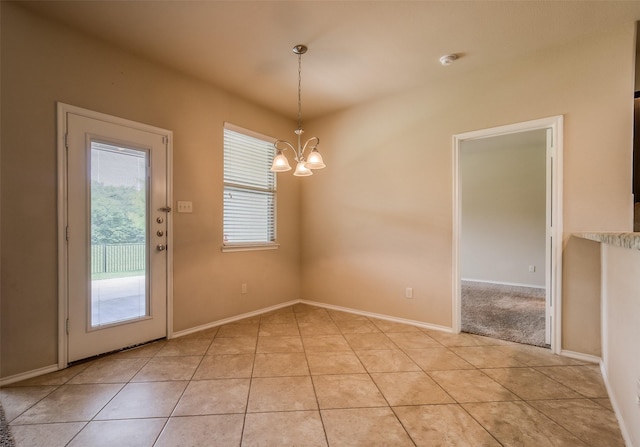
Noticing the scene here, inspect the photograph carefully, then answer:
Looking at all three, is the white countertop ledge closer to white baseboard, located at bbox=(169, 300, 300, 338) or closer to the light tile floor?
the light tile floor

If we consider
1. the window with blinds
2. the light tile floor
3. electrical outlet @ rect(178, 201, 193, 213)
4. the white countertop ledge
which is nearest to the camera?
the white countertop ledge

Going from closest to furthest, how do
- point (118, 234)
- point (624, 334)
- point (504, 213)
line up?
1. point (624, 334)
2. point (118, 234)
3. point (504, 213)

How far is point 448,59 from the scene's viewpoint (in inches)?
112

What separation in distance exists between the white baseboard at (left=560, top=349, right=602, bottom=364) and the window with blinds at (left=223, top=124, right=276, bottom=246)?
3.31 m

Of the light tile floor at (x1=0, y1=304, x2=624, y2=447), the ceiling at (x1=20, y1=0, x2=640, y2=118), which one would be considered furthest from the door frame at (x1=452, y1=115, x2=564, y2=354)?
the ceiling at (x1=20, y1=0, x2=640, y2=118)

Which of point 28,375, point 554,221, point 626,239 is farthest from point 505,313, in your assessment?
point 28,375

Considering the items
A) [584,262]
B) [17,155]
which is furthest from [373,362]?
[17,155]

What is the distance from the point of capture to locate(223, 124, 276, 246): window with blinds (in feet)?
12.0

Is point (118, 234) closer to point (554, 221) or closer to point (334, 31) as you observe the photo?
point (334, 31)

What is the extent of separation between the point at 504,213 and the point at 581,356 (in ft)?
13.4

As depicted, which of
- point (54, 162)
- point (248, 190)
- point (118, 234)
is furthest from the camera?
point (248, 190)

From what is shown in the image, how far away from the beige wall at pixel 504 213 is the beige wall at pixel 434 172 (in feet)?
8.45

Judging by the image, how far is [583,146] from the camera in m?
2.57

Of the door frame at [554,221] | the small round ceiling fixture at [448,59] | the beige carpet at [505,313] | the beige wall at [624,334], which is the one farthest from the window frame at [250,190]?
the beige wall at [624,334]
